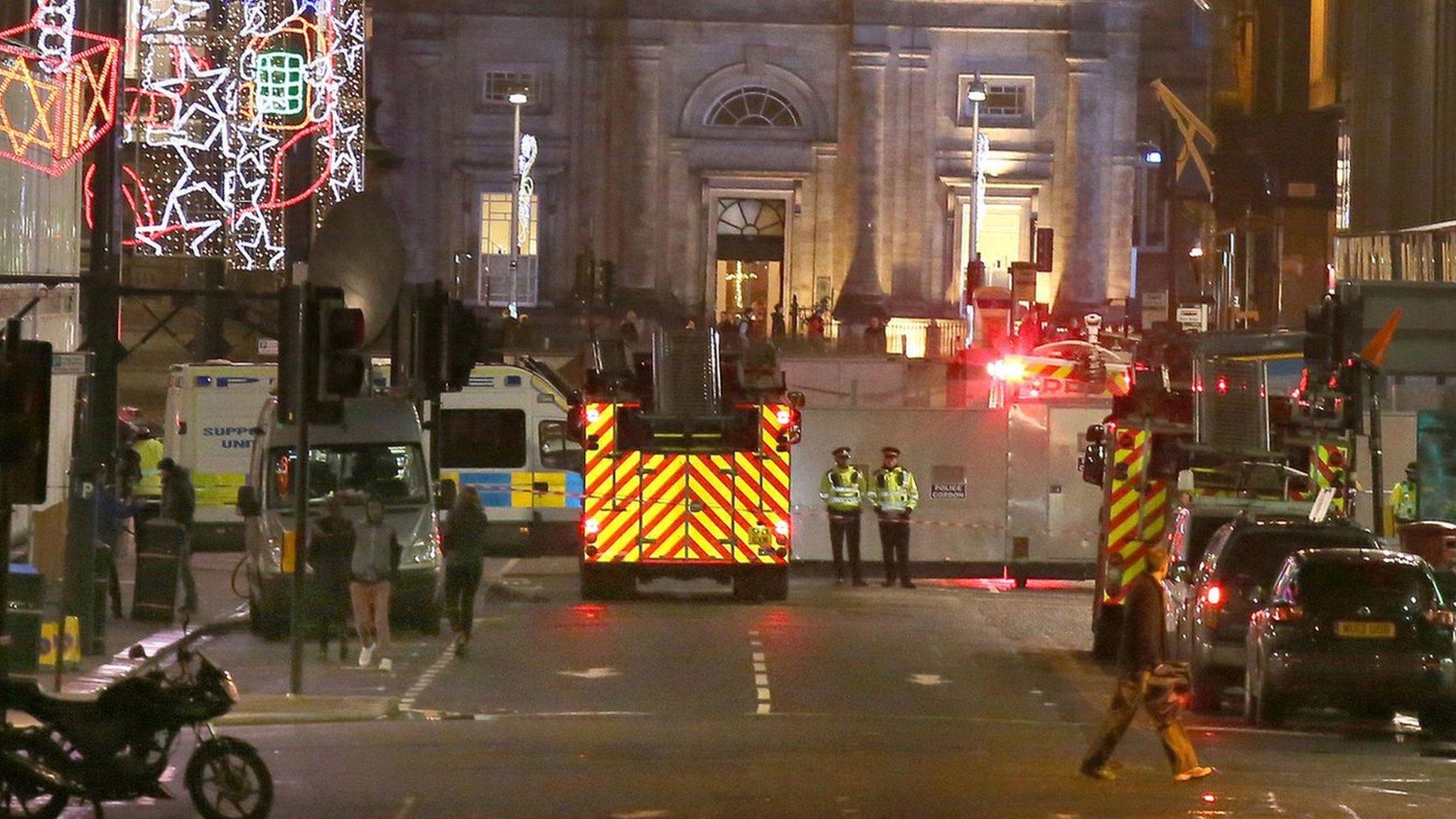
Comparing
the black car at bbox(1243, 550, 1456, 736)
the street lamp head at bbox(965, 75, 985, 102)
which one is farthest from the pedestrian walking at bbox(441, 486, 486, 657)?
the street lamp head at bbox(965, 75, 985, 102)

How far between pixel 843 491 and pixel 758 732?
Result: 45.5 ft

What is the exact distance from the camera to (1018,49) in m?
69.2

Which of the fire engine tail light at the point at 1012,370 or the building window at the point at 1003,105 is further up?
the building window at the point at 1003,105

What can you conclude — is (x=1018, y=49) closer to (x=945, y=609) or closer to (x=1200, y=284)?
(x=1200, y=284)

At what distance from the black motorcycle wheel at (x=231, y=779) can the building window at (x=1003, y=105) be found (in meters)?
57.3

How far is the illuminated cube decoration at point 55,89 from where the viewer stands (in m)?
22.2

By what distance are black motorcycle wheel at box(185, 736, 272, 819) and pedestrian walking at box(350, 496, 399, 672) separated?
9042mm

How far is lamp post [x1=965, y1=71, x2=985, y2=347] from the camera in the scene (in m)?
60.4

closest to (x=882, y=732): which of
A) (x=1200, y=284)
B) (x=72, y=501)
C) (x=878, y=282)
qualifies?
(x=72, y=501)

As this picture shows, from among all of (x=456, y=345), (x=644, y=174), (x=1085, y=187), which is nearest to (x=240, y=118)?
(x=456, y=345)

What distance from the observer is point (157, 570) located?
25.2 metres

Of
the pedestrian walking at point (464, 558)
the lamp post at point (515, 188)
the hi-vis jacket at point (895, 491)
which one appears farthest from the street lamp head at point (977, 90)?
the pedestrian walking at point (464, 558)

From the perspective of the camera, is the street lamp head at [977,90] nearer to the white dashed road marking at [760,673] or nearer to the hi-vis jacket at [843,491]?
the hi-vis jacket at [843,491]

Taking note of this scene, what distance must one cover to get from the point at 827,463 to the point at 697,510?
19.7 ft
